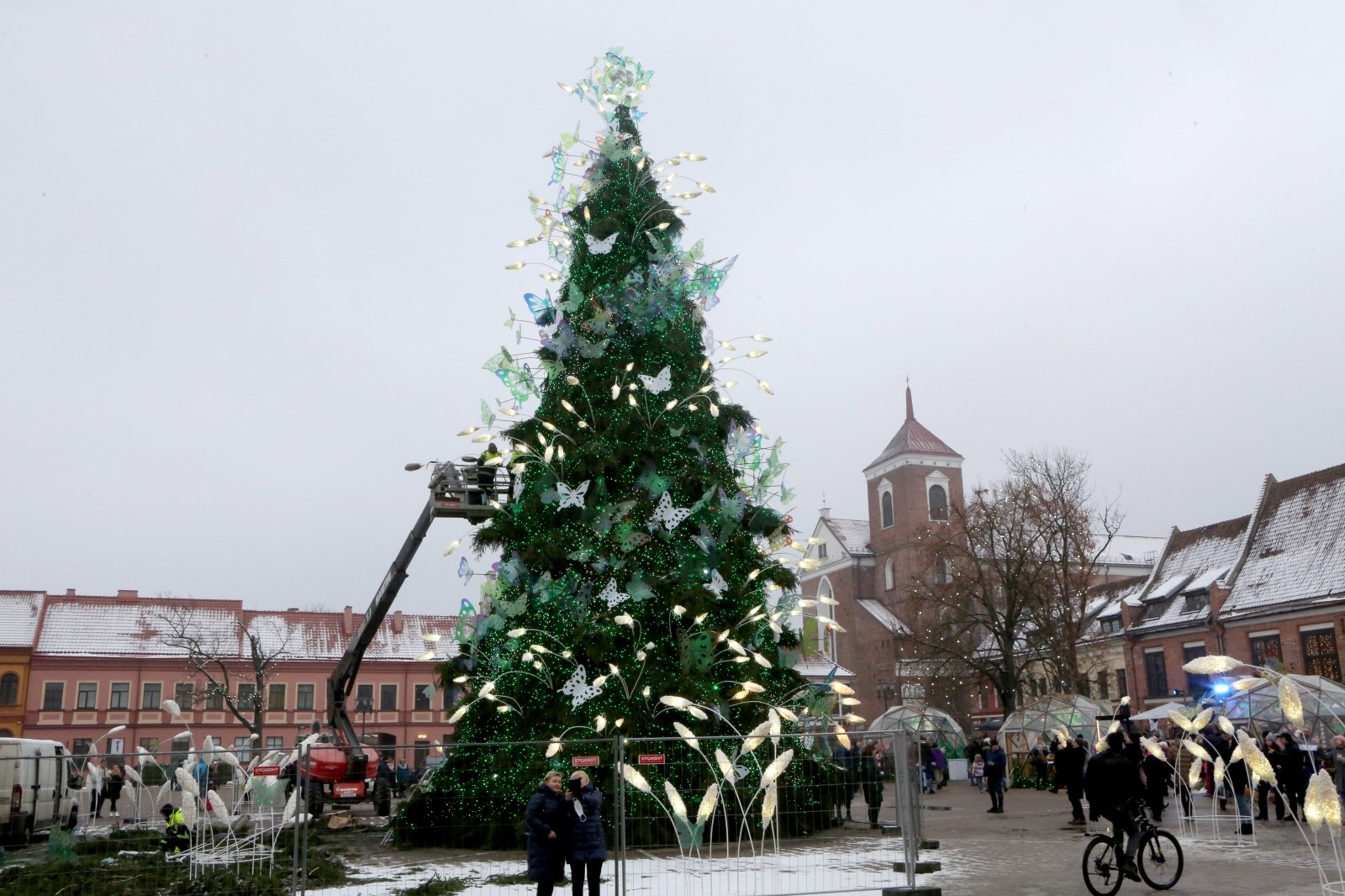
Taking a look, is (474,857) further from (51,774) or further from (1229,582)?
(1229,582)

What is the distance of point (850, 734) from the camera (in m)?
12.2

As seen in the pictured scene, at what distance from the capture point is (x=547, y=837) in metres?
10.2

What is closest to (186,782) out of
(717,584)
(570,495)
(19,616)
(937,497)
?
(570,495)

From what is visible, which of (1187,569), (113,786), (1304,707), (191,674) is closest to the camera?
(113,786)

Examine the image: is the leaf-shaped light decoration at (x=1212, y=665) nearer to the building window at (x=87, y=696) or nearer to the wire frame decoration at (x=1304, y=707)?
the wire frame decoration at (x=1304, y=707)

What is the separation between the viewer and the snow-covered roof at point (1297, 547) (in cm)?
4147

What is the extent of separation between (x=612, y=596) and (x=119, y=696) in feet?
175

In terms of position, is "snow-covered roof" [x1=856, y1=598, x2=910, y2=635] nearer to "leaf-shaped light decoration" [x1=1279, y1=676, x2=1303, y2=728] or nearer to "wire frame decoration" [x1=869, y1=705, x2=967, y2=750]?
"wire frame decoration" [x1=869, y1=705, x2=967, y2=750]

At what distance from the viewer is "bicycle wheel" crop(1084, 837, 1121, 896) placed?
10.9 meters

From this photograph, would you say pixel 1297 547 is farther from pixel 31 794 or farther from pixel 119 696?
pixel 119 696

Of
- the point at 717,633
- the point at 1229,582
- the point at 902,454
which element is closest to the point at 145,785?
the point at 717,633

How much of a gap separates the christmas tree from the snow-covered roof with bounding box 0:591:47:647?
170 feet

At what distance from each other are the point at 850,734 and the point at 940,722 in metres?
34.2

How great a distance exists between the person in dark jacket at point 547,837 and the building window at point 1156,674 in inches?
1788
